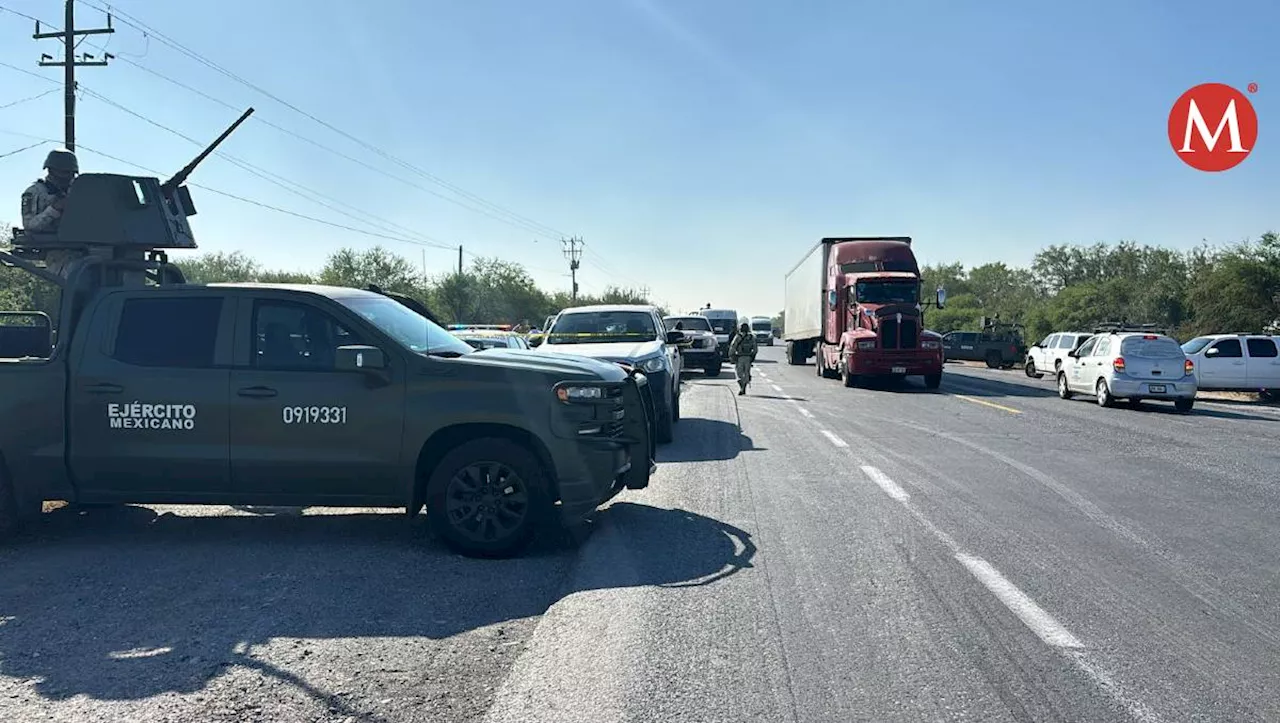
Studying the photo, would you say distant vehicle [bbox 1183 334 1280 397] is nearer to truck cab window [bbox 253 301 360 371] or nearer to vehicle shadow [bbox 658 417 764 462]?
vehicle shadow [bbox 658 417 764 462]

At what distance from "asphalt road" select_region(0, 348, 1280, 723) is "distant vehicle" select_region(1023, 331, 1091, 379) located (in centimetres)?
2244

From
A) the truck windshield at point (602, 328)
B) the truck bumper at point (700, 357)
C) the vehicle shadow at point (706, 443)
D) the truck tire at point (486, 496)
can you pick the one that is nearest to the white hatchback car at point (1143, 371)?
the vehicle shadow at point (706, 443)

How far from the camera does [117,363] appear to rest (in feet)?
21.9

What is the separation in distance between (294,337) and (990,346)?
4057cm

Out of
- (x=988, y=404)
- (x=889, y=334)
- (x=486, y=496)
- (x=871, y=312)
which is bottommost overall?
(x=988, y=404)

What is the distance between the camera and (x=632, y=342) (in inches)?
515

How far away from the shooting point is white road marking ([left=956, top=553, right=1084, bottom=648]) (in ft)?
15.4

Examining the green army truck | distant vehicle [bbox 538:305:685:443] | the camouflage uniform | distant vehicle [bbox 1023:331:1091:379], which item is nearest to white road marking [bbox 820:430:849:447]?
distant vehicle [bbox 538:305:685:443]

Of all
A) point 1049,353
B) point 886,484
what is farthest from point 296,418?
point 1049,353

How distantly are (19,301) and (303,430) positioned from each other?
38297 millimetres

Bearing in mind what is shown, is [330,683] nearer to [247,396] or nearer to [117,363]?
[247,396]

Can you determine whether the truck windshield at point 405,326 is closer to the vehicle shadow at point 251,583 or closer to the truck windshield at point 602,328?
the vehicle shadow at point 251,583

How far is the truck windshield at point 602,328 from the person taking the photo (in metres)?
13.3

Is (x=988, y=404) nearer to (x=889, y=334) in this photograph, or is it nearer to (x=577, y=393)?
(x=889, y=334)
